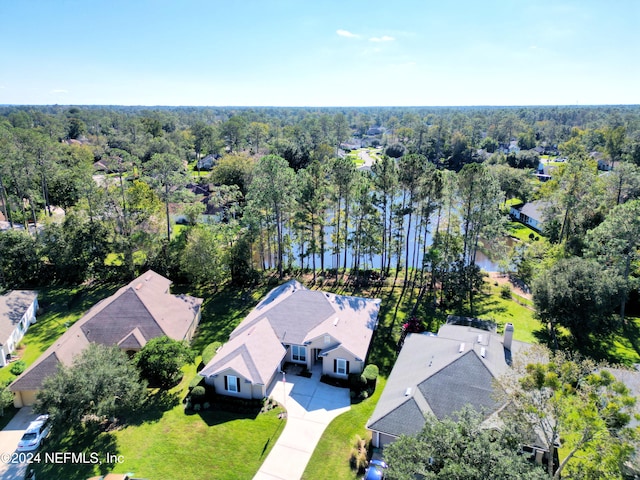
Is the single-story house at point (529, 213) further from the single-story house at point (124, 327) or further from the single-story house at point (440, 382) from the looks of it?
the single-story house at point (124, 327)

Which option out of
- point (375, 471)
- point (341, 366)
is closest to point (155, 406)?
point (341, 366)

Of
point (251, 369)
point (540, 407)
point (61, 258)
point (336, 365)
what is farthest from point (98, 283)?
point (540, 407)

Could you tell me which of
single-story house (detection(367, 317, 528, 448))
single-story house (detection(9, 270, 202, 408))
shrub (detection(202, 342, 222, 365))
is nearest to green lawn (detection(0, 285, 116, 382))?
single-story house (detection(9, 270, 202, 408))

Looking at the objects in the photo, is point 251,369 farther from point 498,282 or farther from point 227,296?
point 498,282

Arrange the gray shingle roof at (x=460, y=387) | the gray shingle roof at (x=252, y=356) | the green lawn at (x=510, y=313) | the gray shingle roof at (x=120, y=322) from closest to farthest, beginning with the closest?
the gray shingle roof at (x=460, y=387), the gray shingle roof at (x=252, y=356), the gray shingle roof at (x=120, y=322), the green lawn at (x=510, y=313)

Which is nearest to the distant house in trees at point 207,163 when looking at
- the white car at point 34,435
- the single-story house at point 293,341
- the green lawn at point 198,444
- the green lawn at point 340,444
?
the single-story house at point 293,341
